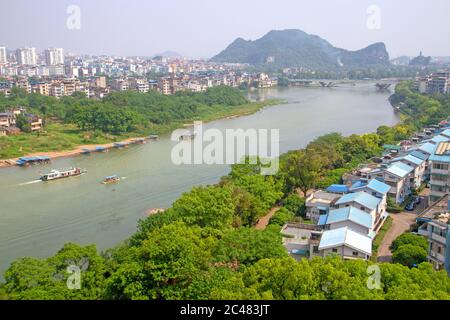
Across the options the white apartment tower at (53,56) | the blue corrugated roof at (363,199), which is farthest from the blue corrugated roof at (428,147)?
the white apartment tower at (53,56)

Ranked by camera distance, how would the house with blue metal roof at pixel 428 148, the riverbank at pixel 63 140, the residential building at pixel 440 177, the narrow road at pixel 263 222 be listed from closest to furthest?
the narrow road at pixel 263 222, the residential building at pixel 440 177, the house with blue metal roof at pixel 428 148, the riverbank at pixel 63 140

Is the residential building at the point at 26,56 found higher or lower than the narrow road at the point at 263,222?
higher

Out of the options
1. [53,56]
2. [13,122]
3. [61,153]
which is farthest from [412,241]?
[53,56]

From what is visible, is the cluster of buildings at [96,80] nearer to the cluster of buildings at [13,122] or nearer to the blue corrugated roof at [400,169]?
the cluster of buildings at [13,122]

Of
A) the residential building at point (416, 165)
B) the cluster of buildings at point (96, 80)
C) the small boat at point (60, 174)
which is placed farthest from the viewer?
the cluster of buildings at point (96, 80)

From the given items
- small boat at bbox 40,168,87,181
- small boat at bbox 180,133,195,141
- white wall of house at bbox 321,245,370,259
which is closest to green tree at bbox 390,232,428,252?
white wall of house at bbox 321,245,370,259

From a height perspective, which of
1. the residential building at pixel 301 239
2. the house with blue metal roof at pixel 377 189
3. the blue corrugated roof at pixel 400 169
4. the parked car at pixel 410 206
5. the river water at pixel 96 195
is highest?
the blue corrugated roof at pixel 400 169

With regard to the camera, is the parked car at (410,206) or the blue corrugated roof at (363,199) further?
the parked car at (410,206)
